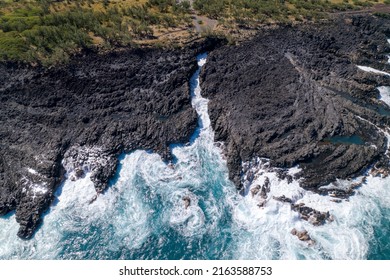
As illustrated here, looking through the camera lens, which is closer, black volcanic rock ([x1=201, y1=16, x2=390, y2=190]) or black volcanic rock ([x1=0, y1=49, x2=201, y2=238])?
black volcanic rock ([x1=0, y1=49, x2=201, y2=238])

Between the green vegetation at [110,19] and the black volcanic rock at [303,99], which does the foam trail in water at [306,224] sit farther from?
the green vegetation at [110,19]

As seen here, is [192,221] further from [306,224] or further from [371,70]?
[371,70]

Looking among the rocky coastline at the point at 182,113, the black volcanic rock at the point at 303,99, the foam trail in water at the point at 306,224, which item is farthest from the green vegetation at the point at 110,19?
the foam trail in water at the point at 306,224

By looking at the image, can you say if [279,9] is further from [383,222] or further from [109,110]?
[383,222]

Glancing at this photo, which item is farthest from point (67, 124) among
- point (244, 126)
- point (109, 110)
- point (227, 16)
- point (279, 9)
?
point (279, 9)

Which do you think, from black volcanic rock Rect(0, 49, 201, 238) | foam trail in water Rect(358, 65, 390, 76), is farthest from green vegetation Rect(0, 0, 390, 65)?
foam trail in water Rect(358, 65, 390, 76)

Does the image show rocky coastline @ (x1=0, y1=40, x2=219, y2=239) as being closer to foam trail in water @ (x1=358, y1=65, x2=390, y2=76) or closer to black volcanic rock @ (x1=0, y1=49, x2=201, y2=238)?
black volcanic rock @ (x1=0, y1=49, x2=201, y2=238)
